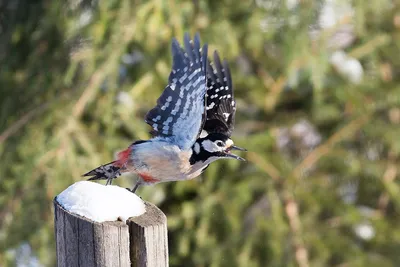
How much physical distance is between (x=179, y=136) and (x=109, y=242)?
1.35m

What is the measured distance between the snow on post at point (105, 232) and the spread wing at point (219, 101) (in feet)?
4.67

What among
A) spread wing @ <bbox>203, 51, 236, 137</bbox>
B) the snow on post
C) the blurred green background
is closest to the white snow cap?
the snow on post

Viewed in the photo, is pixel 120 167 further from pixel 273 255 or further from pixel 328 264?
pixel 328 264

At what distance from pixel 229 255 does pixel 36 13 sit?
228cm

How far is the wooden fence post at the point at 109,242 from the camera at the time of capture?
93.2 inches

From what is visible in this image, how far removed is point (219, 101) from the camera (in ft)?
13.5

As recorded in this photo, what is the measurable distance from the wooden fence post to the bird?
3.56ft

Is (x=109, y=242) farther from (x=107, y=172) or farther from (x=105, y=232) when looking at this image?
(x=107, y=172)

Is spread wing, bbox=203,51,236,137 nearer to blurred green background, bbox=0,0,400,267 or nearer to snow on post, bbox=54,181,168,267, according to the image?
blurred green background, bbox=0,0,400,267

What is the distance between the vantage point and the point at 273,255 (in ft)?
19.3

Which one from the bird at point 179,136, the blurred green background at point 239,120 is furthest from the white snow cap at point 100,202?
the blurred green background at point 239,120

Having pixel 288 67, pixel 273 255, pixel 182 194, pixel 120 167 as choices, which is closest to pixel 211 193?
pixel 182 194

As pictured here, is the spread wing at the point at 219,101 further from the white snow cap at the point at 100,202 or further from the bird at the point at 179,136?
the white snow cap at the point at 100,202

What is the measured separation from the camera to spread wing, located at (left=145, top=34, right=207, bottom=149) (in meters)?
3.55
